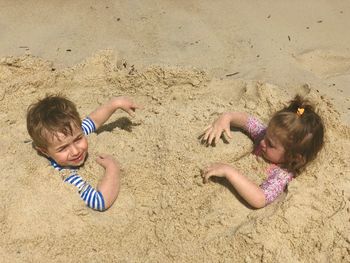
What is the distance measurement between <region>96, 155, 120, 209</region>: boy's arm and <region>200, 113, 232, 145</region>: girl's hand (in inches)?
24.4

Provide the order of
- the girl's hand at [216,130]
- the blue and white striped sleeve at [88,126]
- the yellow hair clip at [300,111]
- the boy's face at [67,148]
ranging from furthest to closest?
1. the blue and white striped sleeve at [88,126]
2. the girl's hand at [216,130]
3. the yellow hair clip at [300,111]
4. the boy's face at [67,148]

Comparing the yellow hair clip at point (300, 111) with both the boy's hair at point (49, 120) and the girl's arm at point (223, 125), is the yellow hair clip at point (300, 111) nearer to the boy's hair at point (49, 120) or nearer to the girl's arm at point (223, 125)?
the girl's arm at point (223, 125)

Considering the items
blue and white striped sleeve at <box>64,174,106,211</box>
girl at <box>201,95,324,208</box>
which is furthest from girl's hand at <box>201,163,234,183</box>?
blue and white striped sleeve at <box>64,174,106,211</box>

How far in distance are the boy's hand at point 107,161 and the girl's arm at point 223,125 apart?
23.9 inches

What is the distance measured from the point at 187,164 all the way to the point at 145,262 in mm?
669

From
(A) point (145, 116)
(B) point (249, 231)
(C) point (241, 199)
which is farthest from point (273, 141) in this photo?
(A) point (145, 116)

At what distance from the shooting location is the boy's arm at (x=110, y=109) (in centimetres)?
335

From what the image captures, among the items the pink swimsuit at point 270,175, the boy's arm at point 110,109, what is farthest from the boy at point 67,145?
the pink swimsuit at point 270,175

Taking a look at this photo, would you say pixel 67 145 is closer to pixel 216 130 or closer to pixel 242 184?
pixel 216 130

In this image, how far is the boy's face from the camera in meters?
2.86

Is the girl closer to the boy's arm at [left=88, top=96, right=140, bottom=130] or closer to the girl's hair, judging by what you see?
the girl's hair

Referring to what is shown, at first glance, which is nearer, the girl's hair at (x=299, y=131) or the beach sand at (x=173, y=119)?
the beach sand at (x=173, y=119)

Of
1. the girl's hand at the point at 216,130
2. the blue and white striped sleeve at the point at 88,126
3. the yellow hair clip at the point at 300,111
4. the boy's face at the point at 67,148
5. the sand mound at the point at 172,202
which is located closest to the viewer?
Result: the sand mound at the point at 172,202

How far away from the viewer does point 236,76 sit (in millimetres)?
3945
